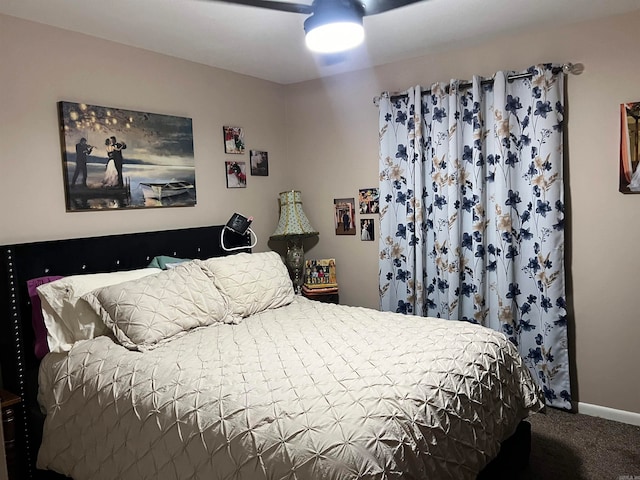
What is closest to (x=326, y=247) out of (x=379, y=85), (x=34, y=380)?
(x=379, y=85)

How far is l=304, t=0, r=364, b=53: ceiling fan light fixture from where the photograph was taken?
184cm

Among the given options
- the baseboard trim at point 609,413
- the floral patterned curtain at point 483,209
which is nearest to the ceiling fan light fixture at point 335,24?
the floral patterned curtain at point 483,209

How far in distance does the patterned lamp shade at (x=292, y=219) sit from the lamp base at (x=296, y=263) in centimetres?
11

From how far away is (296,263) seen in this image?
3979 mm

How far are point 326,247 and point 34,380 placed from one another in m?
2.39

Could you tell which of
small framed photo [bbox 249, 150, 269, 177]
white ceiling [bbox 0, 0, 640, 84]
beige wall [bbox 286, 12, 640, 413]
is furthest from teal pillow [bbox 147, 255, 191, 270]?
beige wall [bbox 286, 12, 640, 413]

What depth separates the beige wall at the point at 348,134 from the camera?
2592 millimetres

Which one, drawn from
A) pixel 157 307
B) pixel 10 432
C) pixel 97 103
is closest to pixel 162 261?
pixel 157 307

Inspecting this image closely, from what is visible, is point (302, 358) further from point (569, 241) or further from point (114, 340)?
point (569, 241)

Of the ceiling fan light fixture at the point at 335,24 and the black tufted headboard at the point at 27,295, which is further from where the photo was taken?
the black tufted headboard at the point at 27,295

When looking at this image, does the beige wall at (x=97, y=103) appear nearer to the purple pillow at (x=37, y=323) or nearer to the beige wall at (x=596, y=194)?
the purple pillow at (x=37, y=323)

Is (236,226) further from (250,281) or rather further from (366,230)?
(366,230)

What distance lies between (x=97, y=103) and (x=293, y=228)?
1.70 metres

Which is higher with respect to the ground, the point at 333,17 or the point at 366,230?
the point at 333,17
